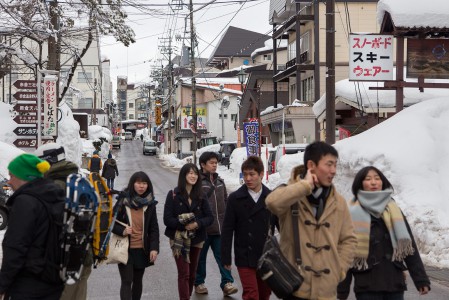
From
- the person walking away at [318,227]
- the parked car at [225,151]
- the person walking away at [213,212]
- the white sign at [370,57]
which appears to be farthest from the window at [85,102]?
the person walking away at [318,227]

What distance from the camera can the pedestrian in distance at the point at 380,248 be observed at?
5.11 meters

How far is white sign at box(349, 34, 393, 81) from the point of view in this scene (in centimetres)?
1686

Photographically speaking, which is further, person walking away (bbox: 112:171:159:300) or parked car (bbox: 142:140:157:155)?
parked car (bbox: 142:140:157:155)

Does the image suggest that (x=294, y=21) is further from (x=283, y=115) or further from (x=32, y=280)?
(x=32, y=280)

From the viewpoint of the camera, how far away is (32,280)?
462 centimetres

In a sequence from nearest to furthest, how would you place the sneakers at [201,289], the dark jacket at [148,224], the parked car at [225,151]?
the dark jacket at [148,224] < the sneakers at [201,289] < the parked car at [225,151]

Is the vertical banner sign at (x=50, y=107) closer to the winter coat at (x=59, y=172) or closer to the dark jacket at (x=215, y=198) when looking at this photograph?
the dark jacket at (x=215, y=198)

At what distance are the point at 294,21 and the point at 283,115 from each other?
6.95m

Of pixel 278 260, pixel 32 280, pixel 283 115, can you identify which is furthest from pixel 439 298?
pixel 283 115

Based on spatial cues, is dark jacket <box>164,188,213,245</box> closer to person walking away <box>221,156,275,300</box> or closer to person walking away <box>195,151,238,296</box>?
person walking away <box>195,151,238,296</box>

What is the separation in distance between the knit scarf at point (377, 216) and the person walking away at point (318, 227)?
0.42 metres

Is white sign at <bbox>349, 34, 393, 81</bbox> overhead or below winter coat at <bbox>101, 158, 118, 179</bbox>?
overhead

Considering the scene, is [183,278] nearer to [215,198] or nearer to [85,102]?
[215,198]

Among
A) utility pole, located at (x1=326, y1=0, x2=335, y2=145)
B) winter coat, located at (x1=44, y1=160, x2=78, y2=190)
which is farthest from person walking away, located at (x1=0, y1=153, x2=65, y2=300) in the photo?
utility pole, located at (x1=326, y1=0, x2=335, y2=145)
